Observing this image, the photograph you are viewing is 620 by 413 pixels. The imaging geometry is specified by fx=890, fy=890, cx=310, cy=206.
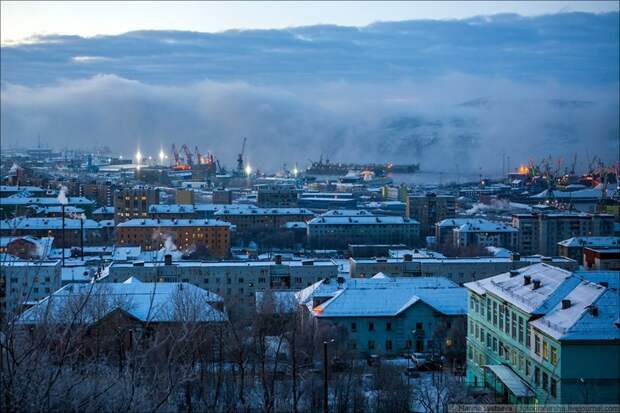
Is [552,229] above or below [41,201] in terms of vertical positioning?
below

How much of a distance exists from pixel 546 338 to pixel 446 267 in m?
7.62

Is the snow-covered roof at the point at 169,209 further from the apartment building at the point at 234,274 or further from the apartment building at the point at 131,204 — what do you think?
the apartment building at the point at 234,274

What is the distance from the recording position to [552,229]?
66.4 ft

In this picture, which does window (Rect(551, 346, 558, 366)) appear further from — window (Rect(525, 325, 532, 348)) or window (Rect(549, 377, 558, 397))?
window (Rect(525, 325, 532, 348))

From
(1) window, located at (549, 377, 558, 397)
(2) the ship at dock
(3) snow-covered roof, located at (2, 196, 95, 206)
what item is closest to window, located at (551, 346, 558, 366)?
(1) window, located at (549, 377, 558, 397)

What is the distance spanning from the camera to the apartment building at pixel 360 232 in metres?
21.3

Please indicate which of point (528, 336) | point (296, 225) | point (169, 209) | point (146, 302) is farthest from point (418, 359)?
point (169, 209)

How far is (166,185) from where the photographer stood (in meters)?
45.2

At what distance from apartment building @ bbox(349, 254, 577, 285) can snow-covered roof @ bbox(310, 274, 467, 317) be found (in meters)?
3.64

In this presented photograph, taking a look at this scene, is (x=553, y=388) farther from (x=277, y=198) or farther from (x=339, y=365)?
(x=277, y=198)

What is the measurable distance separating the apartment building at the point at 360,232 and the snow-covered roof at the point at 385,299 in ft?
38.8

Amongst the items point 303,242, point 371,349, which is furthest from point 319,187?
point 371,349

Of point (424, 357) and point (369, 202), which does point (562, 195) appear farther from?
point (424, 357)

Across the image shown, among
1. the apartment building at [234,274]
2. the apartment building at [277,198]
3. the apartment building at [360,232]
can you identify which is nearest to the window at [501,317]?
the apartment building at [234,274]
